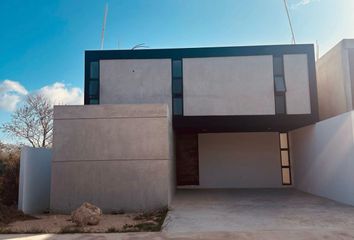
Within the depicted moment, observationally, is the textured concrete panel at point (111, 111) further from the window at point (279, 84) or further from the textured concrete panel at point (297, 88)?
the textured concrete panel at point (297, 88)

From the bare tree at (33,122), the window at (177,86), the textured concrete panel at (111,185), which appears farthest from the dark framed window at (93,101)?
the bare tree at (33,122)

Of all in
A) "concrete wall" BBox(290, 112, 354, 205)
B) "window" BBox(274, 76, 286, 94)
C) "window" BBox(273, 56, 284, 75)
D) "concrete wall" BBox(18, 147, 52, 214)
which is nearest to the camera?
"concrete wall" BBox(18, 147, 52, 214)

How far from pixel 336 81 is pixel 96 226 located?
396 inches

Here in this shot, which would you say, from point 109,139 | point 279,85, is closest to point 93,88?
point 109,139

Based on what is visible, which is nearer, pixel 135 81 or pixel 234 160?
pixel 135 81

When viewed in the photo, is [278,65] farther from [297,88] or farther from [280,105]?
[280,105]

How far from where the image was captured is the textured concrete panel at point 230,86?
11.5 meters

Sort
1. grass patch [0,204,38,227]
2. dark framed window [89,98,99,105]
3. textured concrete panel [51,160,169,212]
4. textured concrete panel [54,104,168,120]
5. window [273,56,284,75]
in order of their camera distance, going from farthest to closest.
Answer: dark framed window [89,98,99,105], window [273,56,284,75], textured concrete panel [54,104,168,120], textured concrete panel [51,160,169,212], grass patch [0,204,38,227]

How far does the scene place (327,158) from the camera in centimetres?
1024

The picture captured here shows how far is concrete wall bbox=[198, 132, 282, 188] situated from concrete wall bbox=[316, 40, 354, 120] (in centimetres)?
305

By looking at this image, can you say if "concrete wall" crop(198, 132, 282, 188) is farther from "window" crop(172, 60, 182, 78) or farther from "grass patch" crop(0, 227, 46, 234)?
"grass patch" crop(0, 227, 46, 234)

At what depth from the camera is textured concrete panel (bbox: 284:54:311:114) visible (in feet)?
37.4

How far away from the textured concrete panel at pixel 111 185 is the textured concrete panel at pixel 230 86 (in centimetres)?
359

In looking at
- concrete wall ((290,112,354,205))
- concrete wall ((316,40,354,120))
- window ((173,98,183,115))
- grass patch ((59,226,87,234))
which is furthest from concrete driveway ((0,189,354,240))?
concrete wall ((316,40,354,120))
